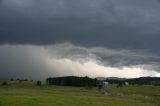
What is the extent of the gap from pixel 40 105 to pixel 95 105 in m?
14.0

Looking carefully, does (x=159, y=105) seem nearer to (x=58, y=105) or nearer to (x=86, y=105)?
(x=86, y=105)

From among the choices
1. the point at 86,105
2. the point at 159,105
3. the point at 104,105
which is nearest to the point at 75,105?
the point at 86,105

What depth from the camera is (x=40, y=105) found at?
234ft

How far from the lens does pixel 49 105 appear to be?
7200 centimetres

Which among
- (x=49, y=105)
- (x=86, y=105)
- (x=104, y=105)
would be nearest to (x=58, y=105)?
(x=49, y=105)

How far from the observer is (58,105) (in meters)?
73.4

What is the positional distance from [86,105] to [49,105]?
376 inches

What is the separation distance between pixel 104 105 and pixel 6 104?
2332 cm

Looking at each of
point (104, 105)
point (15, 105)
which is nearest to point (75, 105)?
point (104, 105)

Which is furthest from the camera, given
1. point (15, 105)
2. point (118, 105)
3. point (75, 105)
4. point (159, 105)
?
point (159, 105)

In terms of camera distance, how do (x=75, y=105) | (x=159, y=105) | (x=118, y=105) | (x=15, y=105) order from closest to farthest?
1. (x=15, y=105)
2. (x=75, y=105)
3. (x=118, y=105)
4. (x=159, y=105)

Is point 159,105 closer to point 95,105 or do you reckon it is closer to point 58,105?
point 95,105

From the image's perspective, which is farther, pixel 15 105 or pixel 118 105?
pixel 118 105

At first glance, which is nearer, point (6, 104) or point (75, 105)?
point (6, 104)
